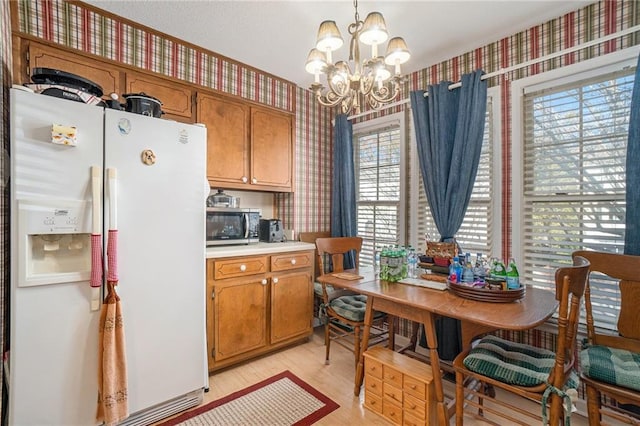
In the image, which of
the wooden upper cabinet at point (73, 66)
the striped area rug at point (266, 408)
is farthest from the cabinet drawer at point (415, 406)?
the wooden upper cabinet at point (73, 66)

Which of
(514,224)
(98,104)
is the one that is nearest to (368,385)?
(514,224)

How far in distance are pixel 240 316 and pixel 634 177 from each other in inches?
108

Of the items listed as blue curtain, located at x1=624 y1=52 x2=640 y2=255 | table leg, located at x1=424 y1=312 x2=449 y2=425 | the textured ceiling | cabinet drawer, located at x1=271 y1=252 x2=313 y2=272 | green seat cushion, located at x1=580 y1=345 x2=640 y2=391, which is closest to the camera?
green seat cushion, located at x1=580 y1=345 x2=640 y2=391

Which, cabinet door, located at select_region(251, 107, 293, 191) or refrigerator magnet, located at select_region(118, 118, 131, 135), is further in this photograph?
cabinet door, located at select_region(251, 107, 293, 191)

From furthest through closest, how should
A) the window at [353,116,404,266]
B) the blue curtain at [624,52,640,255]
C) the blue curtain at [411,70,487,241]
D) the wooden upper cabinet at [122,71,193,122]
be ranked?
the window at [353,116,404,266] → the blue curtain at [411,70,487,241] → the wooden upper cabinet at [122,71,193,122] → the blue curtain at [624,52,640,255]

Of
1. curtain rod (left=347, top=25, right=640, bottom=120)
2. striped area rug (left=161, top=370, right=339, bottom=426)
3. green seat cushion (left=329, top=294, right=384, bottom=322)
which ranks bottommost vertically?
striped area rug (left=161, top=370, right=339, bottom=426)

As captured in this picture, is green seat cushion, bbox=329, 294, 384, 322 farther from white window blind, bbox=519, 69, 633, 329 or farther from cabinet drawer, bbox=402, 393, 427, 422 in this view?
white window blind, bbox=519, 69, 633, 329

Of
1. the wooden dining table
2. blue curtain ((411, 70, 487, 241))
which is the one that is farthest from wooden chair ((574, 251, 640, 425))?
blue curtain ((411, 70, 487, 241))

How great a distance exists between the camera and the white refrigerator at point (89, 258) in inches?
55.4

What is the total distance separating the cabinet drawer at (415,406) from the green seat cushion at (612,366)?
0.80 m

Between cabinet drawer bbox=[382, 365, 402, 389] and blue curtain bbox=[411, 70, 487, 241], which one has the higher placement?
blue curtain bbox=[411, 70, 487, 241]

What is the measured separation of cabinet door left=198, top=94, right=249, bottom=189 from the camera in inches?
100

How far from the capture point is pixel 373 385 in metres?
1.89

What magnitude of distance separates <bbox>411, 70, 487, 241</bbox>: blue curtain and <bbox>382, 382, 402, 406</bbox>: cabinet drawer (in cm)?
124
